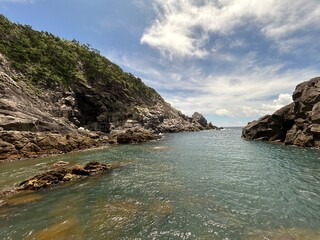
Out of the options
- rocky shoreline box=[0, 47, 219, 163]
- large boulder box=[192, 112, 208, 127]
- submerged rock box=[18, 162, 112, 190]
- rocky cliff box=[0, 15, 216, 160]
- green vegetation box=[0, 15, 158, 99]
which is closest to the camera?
submerged rock box=[18, 162, 112, 190]

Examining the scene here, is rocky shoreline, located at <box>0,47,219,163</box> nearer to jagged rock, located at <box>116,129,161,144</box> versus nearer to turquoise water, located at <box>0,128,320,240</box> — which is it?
jagged rock, located at <box>116,129,161,144</box>

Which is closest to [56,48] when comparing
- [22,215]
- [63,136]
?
[63,136]

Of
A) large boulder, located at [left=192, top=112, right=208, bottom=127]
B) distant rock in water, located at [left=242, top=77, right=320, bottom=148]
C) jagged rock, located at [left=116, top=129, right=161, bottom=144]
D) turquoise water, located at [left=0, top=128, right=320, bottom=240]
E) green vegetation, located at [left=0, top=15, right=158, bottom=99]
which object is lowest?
turquoise water, located at [left=0, top=128, right=320, bottom=240]

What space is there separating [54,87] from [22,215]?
75.8 metres

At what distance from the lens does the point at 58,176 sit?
24453mm

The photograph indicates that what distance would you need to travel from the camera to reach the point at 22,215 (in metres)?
15.7

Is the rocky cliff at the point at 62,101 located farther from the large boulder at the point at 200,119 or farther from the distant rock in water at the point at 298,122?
the distant rock in water at the point at 298,122

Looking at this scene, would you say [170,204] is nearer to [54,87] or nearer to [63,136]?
[63,136]

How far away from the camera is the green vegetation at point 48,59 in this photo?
264 ft

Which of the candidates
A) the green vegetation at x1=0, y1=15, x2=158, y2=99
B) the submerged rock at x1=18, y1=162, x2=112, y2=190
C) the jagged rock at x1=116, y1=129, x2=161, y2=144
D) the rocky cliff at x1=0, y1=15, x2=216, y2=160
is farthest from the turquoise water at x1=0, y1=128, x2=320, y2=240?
the green vegetation at x1=0, y1=15, x2=158, y2=99

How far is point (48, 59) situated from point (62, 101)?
1019 inches

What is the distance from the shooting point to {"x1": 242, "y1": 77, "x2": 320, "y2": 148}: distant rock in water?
49.9 meters

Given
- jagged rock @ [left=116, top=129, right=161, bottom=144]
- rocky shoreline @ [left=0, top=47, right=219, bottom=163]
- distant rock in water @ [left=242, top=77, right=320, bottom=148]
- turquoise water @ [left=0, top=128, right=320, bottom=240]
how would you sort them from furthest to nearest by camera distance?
1. jagged rock @ [left=116, top=129, right=161, bottom=144]
2. distant rock in water @ [left=242, top=77, right=320, bottom=148]
3. rocky shoreline @ [left=0, top=47, right=219, bottom=163]
4. turquoise water @ [left=0, top=128, right=320, bottom=240]

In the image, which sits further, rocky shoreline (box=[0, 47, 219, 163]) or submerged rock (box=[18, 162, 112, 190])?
rocky shoreline (box=[0, 47, 219, 163])
